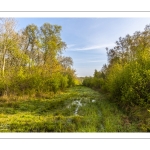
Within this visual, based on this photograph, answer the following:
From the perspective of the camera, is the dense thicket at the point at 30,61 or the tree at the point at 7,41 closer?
the tree at the point at 7,41

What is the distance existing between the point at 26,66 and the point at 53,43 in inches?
83.9

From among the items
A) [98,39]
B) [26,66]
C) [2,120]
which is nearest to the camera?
[2,120]

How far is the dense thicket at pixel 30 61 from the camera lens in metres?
6.87

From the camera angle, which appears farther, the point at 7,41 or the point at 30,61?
the point at 30,61

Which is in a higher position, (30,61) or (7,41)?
(7,41)

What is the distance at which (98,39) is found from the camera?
5207 mm

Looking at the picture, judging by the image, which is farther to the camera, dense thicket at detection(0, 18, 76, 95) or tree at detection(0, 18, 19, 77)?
dense thicket at detection(0, 18, 76, 95)

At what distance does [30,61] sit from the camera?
8211 mm

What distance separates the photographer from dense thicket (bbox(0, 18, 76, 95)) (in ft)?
22.5
